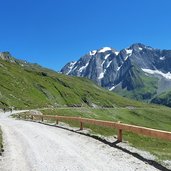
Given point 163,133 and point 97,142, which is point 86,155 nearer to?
point 163,133

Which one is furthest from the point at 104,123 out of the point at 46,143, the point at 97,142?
the point at 46,143

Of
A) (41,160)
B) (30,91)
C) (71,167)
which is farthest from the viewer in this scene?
(30,91)

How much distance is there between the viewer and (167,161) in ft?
58.6

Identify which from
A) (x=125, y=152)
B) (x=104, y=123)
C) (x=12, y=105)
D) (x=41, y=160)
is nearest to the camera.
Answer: (x=41, y=160)

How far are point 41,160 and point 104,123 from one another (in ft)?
41.2

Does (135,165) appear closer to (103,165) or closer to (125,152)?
(103,165)

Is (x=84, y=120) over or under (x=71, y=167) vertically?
over

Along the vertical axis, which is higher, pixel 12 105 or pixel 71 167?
pixel 12 105

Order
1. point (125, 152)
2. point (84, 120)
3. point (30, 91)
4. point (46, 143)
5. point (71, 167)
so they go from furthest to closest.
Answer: point (30, 91)
point (84, 120)
point (46, 143)
point (125, 152)
point (71, 167)

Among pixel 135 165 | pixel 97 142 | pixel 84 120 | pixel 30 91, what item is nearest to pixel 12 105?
pixel 30 91

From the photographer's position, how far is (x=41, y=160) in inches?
671

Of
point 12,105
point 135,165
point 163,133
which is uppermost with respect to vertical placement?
point 12,105

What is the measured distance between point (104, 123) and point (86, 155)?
1051cm

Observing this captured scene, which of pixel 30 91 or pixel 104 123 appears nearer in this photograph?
pixel 104 123
